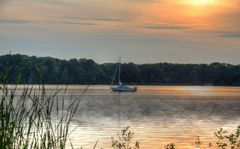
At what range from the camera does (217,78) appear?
191m

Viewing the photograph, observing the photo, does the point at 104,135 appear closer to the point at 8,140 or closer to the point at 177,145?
the point at 177,145

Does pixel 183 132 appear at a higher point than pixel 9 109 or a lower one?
lower

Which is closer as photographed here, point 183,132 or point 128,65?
point 183,132

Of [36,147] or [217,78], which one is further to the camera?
[217,78]

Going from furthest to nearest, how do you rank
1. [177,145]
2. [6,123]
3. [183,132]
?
1. [183,132]
2. [177,145]
3. [6,123]

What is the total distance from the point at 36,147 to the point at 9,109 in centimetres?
65

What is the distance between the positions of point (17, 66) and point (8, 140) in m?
1.32

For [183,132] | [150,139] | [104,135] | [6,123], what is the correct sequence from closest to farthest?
[6,123]
[150,139]
[104,135]
[183,132]

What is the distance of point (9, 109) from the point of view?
8555 mm

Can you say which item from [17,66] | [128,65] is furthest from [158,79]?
[17,66]

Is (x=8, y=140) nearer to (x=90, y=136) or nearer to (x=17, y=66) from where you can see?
(x=17, y=66)

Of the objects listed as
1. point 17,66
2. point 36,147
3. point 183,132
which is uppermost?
point 17,66

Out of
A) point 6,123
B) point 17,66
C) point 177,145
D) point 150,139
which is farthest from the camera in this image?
point 150,139

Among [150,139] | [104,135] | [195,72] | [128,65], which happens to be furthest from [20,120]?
[195,72]
